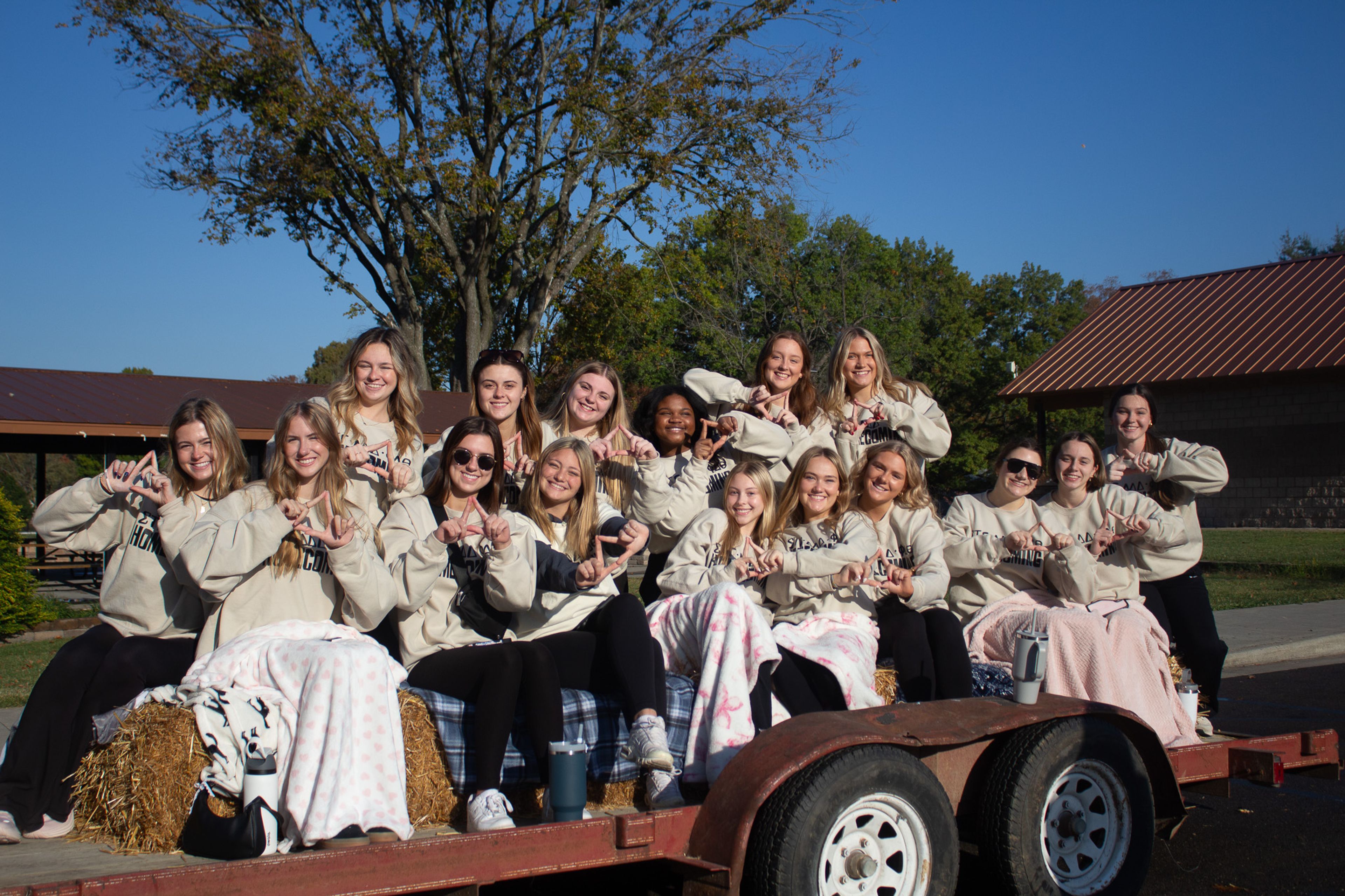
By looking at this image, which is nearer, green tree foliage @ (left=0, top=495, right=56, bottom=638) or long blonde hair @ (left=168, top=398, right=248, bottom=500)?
long blonde hair @ (left=168, top=398, right=248, bottom=500)

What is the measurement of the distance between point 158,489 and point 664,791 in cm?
220

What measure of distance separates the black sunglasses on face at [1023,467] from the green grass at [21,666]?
6.09 m

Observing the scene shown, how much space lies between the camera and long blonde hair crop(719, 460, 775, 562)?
14.9 feet

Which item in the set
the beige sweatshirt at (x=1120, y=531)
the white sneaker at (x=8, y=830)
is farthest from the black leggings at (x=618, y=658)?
the beige sweatshirt at (x=1120, y=531)

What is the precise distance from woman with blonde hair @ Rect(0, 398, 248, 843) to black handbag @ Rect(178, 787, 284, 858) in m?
0.62

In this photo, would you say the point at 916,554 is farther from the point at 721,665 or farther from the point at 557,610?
the point at 557,610

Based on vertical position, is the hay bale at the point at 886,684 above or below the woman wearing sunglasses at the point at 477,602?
below

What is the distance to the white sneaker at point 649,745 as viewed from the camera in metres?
3.27

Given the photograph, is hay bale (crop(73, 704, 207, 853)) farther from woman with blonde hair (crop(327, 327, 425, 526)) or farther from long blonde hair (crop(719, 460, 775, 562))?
long blonde hair (crop(719, 460, 775, 562))

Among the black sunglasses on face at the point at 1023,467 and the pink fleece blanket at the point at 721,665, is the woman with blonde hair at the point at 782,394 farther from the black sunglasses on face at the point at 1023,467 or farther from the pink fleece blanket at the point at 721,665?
the pink fleece blanket at the point at 721,665

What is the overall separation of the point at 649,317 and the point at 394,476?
1854cm

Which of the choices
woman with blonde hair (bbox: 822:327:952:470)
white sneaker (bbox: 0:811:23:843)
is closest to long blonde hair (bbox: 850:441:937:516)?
woman with blonde hair (bbox: 822:327:952:470)

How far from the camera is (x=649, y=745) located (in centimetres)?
329

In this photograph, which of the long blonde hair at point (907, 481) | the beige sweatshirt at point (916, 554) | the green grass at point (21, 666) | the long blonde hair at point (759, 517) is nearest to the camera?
the beige sweatshirt at point (916, 554)
